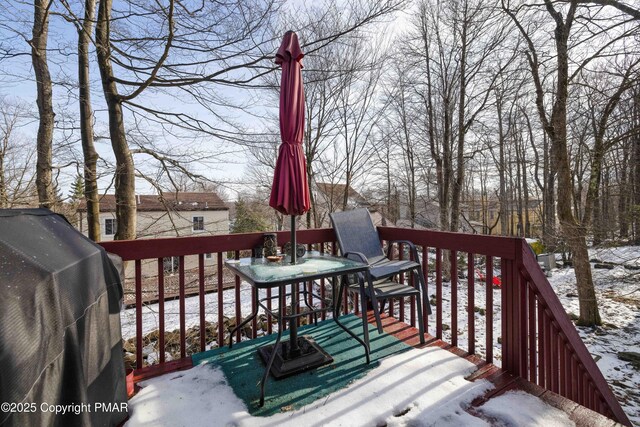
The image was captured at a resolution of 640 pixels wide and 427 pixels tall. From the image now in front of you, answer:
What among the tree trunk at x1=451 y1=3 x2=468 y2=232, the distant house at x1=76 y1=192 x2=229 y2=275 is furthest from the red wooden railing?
the tree trunk at x1=451 y1=3 x2=468 y2=232

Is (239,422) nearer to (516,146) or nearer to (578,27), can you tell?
(578,27)

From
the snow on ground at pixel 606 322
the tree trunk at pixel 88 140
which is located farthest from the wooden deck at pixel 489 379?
the tree trunk at pixel 88 140

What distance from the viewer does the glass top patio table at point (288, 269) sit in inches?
71.1

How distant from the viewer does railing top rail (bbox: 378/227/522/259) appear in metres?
2.14

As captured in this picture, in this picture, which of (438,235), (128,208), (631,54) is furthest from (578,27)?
(128,208)

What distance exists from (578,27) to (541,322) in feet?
20.5

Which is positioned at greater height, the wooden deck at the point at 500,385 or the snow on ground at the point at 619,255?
the snow on ground at the point at 619,255

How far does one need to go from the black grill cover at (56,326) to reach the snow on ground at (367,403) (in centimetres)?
26

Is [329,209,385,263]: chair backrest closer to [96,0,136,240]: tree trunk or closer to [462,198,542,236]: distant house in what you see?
[96,0,136,240]: tree trunk

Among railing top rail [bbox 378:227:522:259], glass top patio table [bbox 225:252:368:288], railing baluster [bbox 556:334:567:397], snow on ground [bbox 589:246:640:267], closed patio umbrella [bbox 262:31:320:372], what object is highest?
closed patio umbrella [bbox 262:31:320:372]

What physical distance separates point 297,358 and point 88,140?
5.12 metres

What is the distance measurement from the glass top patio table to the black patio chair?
27cm

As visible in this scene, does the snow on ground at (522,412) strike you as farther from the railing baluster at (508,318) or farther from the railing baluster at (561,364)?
the railing baluster at (561,364)

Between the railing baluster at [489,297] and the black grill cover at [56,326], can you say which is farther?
the railing baluster at [489,297]
